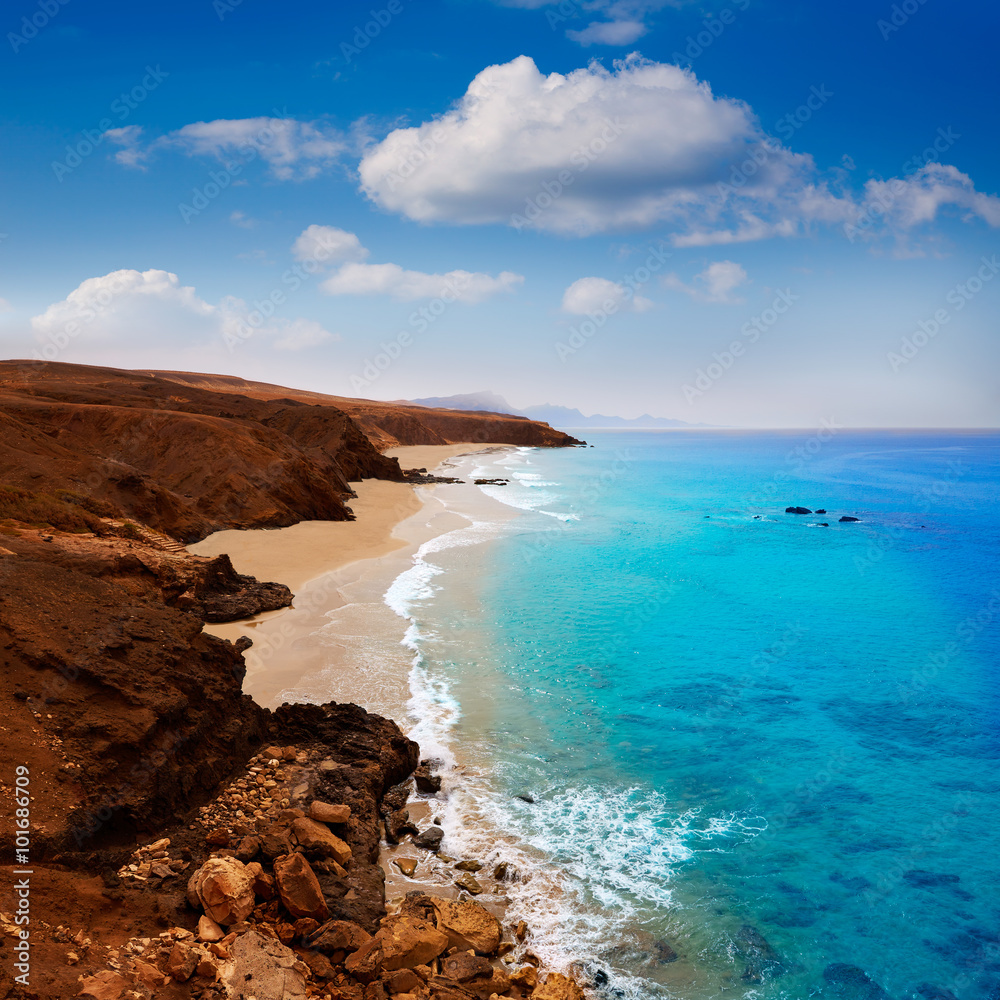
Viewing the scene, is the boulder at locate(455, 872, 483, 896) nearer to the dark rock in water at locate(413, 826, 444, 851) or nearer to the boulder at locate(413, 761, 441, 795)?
the dark rock in water at locate(413, 826, 444, 851)

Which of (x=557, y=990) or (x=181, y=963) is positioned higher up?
(x=181, y=963)

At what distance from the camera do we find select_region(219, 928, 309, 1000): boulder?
17.6ft

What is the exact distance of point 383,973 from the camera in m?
5.85

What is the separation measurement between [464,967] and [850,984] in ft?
14.2

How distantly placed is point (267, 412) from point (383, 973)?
155 ft

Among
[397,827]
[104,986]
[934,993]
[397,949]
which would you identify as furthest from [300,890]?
[934,993]

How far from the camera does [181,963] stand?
5.25 meters

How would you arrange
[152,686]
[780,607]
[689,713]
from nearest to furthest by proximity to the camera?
1. [152,686]
2. [689,713]
3. [780,607]

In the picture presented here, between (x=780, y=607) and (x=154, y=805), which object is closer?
(x=154, y=805)

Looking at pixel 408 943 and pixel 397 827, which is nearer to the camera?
pixel 408 943

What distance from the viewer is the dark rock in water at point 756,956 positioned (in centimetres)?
692

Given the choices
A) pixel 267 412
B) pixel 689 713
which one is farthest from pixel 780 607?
pixel 267 412

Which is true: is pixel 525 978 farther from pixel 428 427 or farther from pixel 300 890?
pixel 428 427

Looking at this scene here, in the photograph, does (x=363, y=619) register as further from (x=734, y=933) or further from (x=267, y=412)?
(x=267, y=412)
